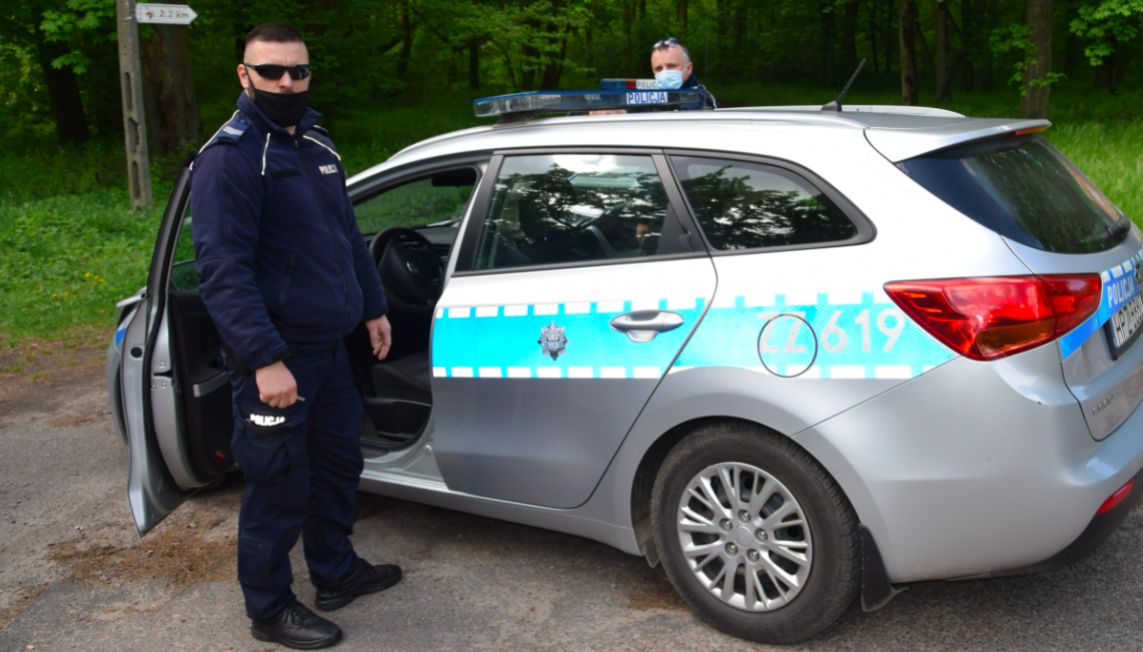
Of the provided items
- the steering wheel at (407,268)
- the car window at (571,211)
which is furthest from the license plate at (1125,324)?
the steering wheel at (407,268)

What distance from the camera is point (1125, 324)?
10.5ft

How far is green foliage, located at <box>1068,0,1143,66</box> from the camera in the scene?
613 inches

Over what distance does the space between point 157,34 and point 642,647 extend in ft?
47.7

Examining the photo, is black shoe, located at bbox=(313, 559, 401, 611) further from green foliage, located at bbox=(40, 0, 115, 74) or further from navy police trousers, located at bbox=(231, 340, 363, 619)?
green foliage, located at bbox=(40, 0, 115, 74)

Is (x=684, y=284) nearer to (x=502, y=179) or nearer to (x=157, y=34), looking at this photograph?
(x=502, y=179)

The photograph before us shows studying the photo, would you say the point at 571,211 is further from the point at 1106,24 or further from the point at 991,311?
the point at 1106,24

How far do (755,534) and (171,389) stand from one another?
2.15 m

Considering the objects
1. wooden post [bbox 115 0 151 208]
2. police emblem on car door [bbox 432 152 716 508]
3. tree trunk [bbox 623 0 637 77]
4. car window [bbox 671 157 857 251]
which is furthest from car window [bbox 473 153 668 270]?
tree trunk [bbox 623 0 637 77]

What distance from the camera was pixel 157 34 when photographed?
15469mm

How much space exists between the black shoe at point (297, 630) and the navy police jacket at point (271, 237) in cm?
87

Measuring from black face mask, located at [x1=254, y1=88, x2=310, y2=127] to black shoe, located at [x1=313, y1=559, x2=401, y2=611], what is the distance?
1.56 metres

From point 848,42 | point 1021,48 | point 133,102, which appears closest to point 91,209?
point 133,102

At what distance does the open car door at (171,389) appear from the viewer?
12.5 ft

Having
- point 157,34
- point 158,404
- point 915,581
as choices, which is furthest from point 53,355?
point 157,34
